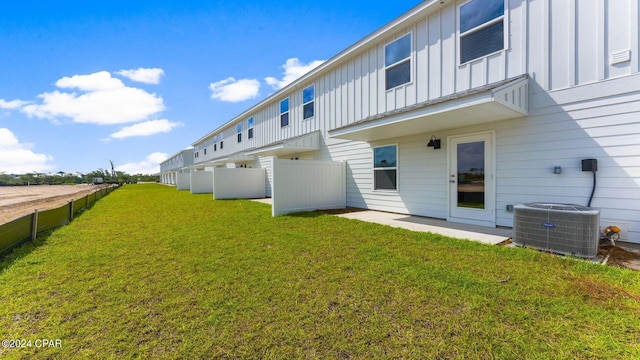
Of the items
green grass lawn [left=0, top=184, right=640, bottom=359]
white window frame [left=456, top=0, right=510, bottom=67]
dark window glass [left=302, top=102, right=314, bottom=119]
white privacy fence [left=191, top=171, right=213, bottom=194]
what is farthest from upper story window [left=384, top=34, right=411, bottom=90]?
white privacy fence [left=191, top=171, right=213, bottom=194]

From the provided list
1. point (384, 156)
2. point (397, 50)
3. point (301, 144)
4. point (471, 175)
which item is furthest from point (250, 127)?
point (471, 175)

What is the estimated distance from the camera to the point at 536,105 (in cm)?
498

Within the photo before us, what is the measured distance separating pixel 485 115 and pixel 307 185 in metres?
5.32

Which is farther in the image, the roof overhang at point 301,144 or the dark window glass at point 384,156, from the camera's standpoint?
the roof overhang at point 301,144

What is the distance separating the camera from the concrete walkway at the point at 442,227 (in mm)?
4902

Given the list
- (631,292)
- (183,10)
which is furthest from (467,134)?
(183,10)

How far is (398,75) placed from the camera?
7520 millimetres

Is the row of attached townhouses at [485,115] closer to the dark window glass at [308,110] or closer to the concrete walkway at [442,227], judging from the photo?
the concrete walkway at [442,227]

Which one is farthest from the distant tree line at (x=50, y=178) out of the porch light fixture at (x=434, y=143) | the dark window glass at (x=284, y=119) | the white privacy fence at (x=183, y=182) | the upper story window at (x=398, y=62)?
the porch light fixture at (x=434, y=143)

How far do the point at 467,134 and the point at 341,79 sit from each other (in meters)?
5.10

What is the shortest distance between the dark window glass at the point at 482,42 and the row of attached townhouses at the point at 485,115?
0.07 feet

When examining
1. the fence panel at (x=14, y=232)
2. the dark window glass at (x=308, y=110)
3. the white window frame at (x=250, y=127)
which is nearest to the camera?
the fence panel at (x=14, y=232)

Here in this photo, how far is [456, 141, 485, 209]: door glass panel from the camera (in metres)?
5.89

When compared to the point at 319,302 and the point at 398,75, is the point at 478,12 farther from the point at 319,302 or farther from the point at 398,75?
the point at 319,302
